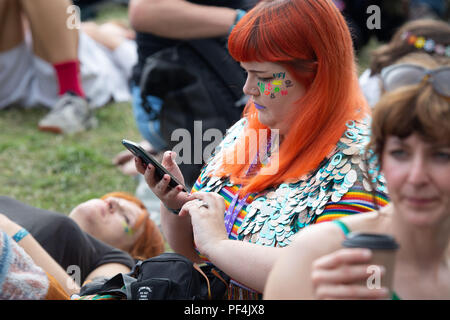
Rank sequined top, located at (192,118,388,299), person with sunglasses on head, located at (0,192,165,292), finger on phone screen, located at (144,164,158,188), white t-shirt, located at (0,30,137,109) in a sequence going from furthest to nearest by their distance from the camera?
1. white t-shirt, located at (0,30,137,109)
2. person with sunglasses on head, located at (0,192,165,292)
3. finger on phone screen, located at (144,164,158,188)
4. sequined top, located at (192,118,388,299)

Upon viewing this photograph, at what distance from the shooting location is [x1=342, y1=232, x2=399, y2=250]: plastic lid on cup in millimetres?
1140

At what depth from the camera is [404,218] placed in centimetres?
131

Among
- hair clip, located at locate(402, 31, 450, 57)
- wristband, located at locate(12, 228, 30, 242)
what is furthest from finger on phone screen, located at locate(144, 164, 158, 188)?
hair clip, located at locate(402, 31, 450, 57)

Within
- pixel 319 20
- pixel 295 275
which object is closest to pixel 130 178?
pixel 319 20

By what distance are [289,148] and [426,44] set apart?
73cm

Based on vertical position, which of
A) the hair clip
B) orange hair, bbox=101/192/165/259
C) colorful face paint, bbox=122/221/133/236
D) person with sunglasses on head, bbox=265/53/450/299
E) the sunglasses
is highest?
the hair clip

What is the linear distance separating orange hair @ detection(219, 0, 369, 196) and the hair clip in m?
0.49

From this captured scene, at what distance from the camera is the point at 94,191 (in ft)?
13.7

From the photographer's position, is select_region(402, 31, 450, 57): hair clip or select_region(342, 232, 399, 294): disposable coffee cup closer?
select_region(342, 232, 399, 294): disposable coffee cup

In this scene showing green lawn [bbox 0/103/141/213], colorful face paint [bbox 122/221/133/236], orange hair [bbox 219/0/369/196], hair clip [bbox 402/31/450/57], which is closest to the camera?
hair clip [bbox 402/31/450/57]

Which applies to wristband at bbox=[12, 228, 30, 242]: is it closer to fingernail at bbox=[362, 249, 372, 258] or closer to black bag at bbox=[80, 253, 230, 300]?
black bag at bbox=[80, 253, 230, 300]

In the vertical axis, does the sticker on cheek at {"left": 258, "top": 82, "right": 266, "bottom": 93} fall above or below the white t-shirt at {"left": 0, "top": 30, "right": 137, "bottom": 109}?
above

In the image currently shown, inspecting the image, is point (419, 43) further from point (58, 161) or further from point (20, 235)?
point (58, 161)

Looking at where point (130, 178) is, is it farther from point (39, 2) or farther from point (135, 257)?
point (39, 2)
